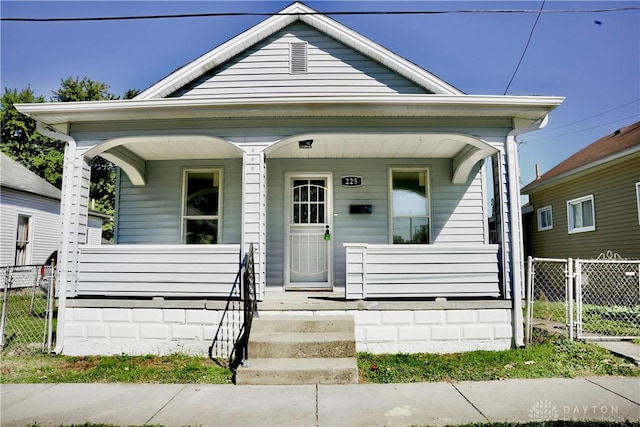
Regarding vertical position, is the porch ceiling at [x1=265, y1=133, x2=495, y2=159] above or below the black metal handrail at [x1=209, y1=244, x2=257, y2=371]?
above

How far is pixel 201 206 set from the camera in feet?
25.9

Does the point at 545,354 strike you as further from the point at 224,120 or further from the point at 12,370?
the point at 12,370

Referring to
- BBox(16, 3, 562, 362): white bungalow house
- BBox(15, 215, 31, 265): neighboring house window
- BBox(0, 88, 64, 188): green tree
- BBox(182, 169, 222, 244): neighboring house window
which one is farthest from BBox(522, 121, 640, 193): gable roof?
BBox(0, 88, 64, 188): green tree

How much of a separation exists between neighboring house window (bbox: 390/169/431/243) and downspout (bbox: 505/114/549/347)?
2.19m

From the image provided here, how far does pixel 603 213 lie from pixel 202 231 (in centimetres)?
1022

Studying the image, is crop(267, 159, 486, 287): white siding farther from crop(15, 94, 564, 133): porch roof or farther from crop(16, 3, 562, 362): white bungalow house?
crop(15, 94, 564, 133): porch roof

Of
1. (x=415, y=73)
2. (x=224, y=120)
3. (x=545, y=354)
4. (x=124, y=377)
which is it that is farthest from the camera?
(x=415, y=73)

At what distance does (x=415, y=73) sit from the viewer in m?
7.67

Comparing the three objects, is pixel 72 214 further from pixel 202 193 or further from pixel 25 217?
pixel 25 217

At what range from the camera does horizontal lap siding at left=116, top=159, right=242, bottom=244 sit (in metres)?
7.78

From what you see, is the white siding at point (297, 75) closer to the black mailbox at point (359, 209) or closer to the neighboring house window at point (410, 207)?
the neighboring house window at point (410, 207)

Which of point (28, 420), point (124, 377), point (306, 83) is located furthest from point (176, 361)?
point (306, 83)

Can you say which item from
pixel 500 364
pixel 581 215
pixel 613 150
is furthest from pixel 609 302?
pixel 500 364

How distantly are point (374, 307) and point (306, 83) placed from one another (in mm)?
4657
